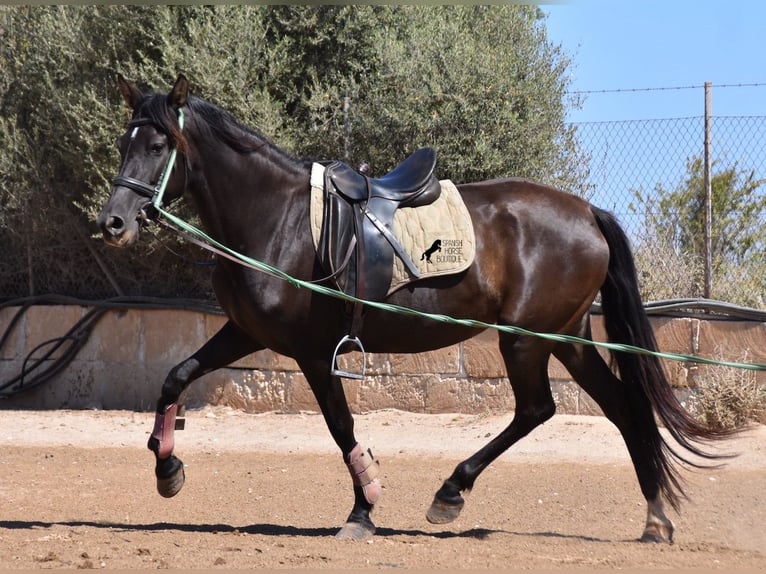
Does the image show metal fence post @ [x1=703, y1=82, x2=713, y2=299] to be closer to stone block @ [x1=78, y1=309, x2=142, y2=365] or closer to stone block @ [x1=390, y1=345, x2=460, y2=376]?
stone block @ [x1=390, y1=345, x2=460, y2=376]

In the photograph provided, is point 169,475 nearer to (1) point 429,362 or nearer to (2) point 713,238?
(1) point 429,362

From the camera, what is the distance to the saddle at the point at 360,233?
5242 mm

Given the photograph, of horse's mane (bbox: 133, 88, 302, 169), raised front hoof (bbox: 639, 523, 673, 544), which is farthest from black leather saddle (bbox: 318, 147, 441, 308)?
raised front hoof (bbox: 639, 523, 673, 544)

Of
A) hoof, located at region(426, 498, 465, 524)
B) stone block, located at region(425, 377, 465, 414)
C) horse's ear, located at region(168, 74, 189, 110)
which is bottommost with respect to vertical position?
hoof, located at region(426, 498, 465, 524)

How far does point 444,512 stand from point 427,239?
4.93 feet

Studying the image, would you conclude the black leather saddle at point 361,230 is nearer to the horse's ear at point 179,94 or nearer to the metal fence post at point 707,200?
the horse's ear at point 179,94

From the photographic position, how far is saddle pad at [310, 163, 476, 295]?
5.37 meters

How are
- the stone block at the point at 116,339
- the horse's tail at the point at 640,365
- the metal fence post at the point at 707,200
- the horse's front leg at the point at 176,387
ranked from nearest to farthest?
the horse's front leg at the point at 176,387, the horse's tail at the point at 640,365, the metal fence post at the point at 707,200, the stone block at the point at 116,339

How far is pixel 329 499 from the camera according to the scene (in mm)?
6543

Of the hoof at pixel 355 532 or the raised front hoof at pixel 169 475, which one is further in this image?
the raised front hoof at pixel 169 475

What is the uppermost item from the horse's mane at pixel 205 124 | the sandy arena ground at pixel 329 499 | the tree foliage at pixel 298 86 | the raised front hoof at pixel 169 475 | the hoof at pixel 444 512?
the tree foliage at pixel 298 86

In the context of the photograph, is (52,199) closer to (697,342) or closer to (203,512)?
(203,512)

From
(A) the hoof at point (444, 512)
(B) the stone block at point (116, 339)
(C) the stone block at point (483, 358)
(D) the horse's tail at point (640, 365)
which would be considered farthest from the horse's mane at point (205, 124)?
(B) the stone block at point (116, 339)

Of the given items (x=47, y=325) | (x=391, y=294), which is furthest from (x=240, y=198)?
(x=47, y=325)
